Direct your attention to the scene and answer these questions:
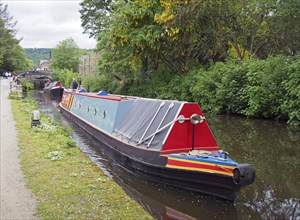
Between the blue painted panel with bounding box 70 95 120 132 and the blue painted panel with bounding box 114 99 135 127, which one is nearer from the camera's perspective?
the blue painted panel with bounding box 114 99 135 127

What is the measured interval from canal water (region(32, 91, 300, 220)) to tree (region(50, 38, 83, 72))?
59557 millimetres

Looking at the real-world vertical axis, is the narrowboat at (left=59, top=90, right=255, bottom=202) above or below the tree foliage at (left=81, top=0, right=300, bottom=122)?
below

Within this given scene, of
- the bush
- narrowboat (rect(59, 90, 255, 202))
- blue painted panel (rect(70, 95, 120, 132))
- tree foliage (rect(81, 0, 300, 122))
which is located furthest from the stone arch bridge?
narrowboat (rect(59, 90, 255, 202))

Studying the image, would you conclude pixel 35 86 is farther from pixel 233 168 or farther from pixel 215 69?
pixel 233 168

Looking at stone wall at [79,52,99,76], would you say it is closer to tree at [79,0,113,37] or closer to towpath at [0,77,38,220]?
tree at [79,0,113,37]

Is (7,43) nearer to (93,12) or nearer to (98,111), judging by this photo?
(93,12)

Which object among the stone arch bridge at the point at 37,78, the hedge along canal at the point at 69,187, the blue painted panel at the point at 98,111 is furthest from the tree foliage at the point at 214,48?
the stone arch bridge at the point at 37,78

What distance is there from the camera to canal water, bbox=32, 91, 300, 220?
605 cm

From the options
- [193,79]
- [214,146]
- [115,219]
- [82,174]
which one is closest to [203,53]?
[193,79]

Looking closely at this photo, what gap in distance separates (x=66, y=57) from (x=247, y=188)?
67.0 meters

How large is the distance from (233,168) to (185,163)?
1.01m

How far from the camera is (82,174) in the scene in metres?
7.02

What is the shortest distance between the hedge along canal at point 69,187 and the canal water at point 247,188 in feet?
2.51

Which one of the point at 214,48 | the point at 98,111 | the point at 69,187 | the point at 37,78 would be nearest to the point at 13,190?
the point at 69,187
